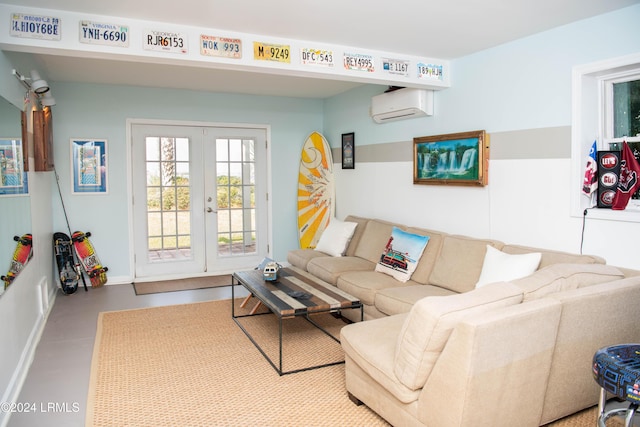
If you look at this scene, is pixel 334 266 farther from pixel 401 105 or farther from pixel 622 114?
pixel 622 114

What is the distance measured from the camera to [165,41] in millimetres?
3195

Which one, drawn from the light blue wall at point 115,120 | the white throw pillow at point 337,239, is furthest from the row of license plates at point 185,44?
the light blue wall at point 115,120

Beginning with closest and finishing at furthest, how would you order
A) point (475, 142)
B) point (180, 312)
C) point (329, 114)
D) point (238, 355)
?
1. point (238, 355)
2. point (475, 142)
3. point (180, 312)
4. point (329, 114)

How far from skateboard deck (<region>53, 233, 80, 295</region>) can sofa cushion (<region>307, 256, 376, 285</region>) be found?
2656 mm

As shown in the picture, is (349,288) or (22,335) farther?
(349,288)

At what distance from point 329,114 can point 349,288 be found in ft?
10.6

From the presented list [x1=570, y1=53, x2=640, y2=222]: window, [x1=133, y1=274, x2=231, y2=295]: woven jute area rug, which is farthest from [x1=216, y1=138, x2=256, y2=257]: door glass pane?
[x1=570, y1=53, x2=640, y2=222]: window

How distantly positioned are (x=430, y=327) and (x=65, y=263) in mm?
4604

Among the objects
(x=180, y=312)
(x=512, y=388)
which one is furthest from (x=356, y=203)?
(x=512, y=388)

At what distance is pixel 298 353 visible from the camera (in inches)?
139

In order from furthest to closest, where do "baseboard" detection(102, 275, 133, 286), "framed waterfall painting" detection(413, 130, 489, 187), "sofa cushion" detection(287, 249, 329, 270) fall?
"baseboard" detection(102, 275, 133, 286) → "sofa cushion" detection(287, 249, 329, 270) → "framed waterfall painting" detection(413, 130, 489, 187)

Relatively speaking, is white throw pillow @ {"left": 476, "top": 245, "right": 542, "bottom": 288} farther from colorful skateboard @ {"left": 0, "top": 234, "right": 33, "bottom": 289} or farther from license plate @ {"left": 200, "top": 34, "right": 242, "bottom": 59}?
colorful skateboard @ {"left": 0, "top": 234, "right": 33, "bottom": 289}

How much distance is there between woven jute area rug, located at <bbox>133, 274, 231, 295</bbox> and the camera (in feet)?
17.9

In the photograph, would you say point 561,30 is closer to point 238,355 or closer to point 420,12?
point 420,12
